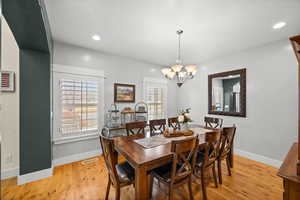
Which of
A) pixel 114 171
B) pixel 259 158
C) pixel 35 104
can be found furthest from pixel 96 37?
pixel 259 158

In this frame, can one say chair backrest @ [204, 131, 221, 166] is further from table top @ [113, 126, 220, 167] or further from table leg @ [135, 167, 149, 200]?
table leg @ [135, 167, 149, 200]

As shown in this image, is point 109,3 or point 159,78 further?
point 159,78

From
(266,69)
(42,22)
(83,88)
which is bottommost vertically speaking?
(83,88)

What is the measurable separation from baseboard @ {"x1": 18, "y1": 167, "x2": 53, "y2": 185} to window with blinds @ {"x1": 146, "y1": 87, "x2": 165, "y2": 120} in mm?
2857

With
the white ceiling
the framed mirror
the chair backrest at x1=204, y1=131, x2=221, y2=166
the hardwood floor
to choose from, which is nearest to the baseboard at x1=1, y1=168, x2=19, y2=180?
the hardwood floor

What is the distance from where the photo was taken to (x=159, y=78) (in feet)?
15.0

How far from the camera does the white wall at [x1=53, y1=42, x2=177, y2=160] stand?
116 inches

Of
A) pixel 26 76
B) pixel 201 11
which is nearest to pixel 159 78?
pixel 201 11

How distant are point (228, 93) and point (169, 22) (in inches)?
102

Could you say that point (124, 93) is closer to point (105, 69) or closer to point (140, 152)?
point (105, 69)

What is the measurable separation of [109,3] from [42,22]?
0.88 meters

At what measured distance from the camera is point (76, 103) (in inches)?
121

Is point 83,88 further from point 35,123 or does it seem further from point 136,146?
point 136,146

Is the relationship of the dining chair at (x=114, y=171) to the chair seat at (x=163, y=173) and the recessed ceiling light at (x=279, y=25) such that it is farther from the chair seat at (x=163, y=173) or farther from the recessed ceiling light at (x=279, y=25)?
the recessed ceiling light at (x=279, y=25)
